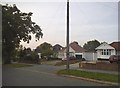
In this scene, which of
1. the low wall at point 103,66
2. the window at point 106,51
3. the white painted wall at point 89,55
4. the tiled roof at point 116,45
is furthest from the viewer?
the white painted wall at point 89,55

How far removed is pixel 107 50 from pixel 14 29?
2773 cm

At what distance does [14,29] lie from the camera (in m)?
44.7

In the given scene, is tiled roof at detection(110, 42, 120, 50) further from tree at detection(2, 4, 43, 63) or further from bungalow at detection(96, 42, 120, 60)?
tree at detection(2, 4, 43, 63)

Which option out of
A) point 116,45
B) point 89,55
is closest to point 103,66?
point 116,45

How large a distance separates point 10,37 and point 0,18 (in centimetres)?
543

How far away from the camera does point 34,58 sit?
56188mm

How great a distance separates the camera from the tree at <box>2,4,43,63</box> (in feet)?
139

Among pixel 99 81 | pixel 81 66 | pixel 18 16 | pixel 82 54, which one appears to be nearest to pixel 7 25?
pixel 18 16

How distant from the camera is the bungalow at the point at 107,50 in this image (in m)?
63.0

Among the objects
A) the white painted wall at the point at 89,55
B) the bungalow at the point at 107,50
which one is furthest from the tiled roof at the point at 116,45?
the white painted wall at the point at 89,55

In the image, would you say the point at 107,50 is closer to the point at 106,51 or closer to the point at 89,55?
the point at 106,51

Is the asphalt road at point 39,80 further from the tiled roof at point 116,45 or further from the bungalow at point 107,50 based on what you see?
the tiled roof at point 116,45

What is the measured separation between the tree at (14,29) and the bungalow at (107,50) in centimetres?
1868

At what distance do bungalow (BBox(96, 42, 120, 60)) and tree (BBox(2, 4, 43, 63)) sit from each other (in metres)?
18.7
